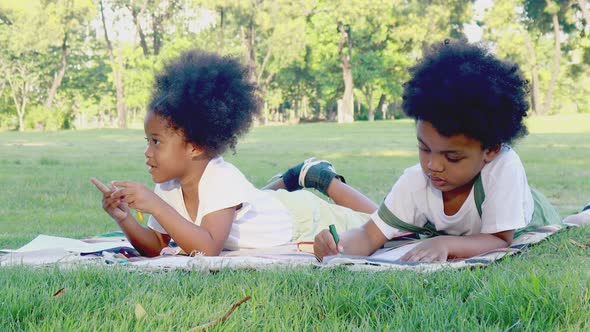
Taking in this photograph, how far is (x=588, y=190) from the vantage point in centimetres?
818

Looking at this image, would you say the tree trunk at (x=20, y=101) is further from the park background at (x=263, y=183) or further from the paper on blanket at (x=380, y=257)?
the paper on blanket at (x=380, y=257)

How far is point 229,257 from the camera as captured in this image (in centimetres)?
325

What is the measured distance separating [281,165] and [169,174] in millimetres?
7872

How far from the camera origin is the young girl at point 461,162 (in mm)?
3355

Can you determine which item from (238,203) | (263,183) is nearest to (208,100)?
(238,203)

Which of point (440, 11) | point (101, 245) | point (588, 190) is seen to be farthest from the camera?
point (440, 11)

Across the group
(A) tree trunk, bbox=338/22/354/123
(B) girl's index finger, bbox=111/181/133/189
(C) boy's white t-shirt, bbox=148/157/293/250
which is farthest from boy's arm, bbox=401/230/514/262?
(A) tree trunk, bbox=338/22/354/123

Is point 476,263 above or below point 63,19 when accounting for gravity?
below

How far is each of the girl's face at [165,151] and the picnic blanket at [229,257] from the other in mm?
430

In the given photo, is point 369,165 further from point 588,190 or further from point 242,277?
point 242,277

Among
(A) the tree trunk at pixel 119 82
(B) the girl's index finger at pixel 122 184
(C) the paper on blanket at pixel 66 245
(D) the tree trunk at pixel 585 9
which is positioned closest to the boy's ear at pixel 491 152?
(B) the girl's index finger at pixel 122 184

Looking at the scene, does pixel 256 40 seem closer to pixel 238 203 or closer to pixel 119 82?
pixel 119 82

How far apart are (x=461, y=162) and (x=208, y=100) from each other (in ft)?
4.53

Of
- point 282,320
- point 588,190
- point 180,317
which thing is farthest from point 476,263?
point 588,190
